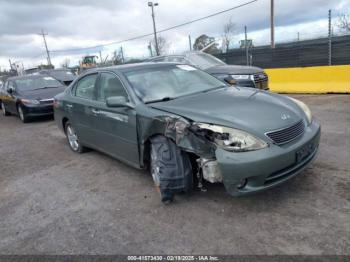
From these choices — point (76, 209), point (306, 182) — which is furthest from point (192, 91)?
point (76, 209)

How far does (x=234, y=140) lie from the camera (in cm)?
312

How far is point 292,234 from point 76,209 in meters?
2.44

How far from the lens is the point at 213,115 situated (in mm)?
3367

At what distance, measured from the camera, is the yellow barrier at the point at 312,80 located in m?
9.47

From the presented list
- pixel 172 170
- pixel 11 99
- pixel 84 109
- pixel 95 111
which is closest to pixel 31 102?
pixel 11 99

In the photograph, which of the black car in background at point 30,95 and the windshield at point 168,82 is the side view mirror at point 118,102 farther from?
the black car in background at point 30,95

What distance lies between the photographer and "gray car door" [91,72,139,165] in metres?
4.15

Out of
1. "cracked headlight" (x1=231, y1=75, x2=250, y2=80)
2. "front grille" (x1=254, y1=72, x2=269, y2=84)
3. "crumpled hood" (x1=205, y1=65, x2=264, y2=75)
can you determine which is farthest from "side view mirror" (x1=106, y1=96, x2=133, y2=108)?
"front grille" (x1=254, y1=72, x2=269, y2=84)

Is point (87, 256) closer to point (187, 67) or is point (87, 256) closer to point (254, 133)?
point (254, 133)

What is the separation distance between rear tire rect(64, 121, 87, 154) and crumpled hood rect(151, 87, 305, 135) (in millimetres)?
2662

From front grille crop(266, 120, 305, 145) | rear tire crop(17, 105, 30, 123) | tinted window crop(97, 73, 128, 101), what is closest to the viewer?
front grille crop(266, 120, 305, 145)

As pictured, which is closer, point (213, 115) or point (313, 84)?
point (213, 115)

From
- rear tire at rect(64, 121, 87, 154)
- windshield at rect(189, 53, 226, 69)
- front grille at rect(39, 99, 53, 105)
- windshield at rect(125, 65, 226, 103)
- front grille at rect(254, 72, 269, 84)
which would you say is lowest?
rear tire at rect(64, 121, 87, 154)

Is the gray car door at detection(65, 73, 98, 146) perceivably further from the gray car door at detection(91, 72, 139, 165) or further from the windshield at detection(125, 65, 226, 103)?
the windshield at detection(125, 65, 226, 103)
